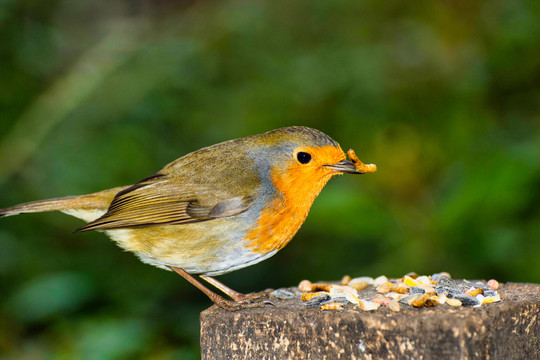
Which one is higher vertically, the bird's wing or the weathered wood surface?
the bird's wing

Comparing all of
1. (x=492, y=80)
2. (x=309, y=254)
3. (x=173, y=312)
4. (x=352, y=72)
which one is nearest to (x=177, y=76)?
(x=352, y=72)

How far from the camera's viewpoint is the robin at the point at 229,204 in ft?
9.42

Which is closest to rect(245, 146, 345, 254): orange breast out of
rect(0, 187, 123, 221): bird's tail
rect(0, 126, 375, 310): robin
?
rect(0, 126, 375, 310): robin

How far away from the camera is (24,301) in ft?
11.9

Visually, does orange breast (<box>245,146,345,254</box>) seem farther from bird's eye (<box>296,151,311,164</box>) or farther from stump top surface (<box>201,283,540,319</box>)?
stump top surface (<box>201,283,540,319</box>)

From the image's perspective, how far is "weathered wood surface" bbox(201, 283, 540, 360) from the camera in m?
1.79

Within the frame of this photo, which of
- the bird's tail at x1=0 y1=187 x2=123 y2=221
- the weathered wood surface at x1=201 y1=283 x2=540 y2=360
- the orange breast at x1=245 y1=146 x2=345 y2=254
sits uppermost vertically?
the bird's tail at x1=0 y1=187 x2=123 y2=221

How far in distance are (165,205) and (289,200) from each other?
Answer: 0.63 meters

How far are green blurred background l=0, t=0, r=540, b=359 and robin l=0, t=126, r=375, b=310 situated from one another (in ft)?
1.82

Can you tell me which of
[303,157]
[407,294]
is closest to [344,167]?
[303,157]

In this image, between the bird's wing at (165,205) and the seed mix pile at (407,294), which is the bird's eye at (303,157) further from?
the seed mix pile at (407,294)

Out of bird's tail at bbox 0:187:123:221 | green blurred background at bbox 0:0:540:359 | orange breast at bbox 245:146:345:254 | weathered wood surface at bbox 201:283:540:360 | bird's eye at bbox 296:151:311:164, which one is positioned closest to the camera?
weathered wood surface at bbox 201:283:540:360

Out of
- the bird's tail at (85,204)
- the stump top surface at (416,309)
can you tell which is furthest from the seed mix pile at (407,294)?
the bird's tail at (85,204)

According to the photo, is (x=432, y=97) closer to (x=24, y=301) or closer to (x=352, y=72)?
(x=352, y=72)
